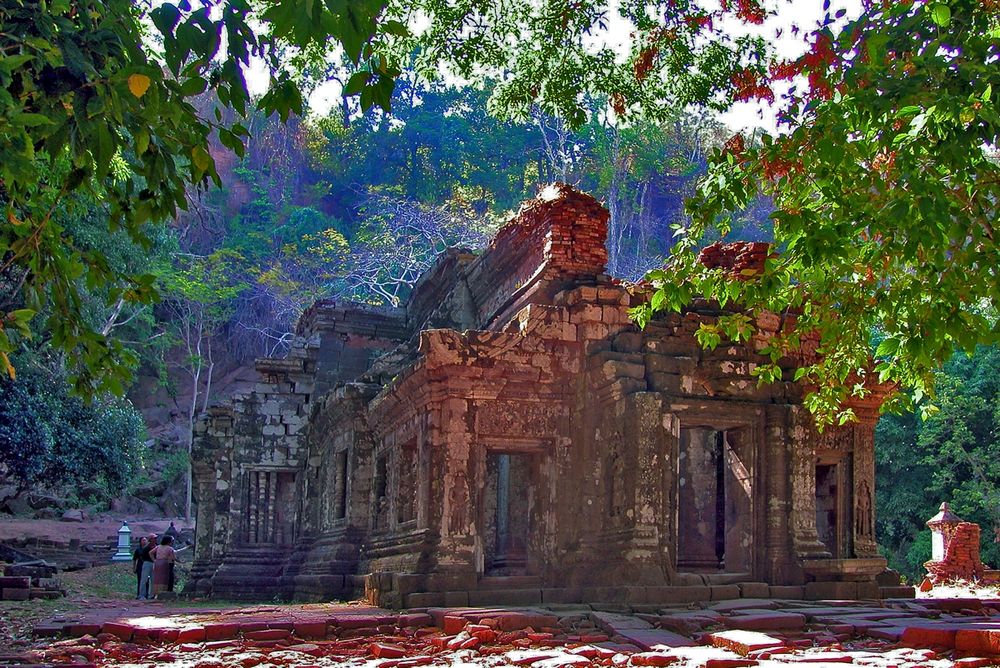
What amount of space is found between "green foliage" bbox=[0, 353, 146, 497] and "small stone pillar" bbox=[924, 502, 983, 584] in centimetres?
1739

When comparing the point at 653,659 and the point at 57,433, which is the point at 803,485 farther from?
the point at 57,433

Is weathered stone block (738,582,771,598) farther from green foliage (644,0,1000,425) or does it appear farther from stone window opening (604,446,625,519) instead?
green foliage (644,0,1000,425)

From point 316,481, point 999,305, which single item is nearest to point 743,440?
point 999,305

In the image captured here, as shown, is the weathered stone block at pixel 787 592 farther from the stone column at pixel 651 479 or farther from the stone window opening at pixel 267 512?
the stone window opening at pixel 267 512

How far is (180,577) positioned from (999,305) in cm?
2518

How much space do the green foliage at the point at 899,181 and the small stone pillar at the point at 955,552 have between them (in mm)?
14464

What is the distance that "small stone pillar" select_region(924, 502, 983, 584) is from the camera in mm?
20375

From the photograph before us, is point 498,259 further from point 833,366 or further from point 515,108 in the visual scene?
point 833,366

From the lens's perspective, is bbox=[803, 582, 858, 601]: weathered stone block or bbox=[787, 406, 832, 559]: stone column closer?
bbox=[803, 582, 858, 601]: weathered stone block

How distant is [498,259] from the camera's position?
15.6 metres

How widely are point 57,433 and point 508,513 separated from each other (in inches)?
426

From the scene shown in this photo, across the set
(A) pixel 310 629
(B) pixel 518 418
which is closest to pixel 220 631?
(A) pixel 310 629

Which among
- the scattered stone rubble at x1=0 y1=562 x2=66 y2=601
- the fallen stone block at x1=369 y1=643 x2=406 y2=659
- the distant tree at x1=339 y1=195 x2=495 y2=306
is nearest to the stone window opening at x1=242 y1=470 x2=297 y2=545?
the scattered stone rubble at x1=0 y1=562 x2=66 y2=601

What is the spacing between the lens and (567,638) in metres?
8.54
